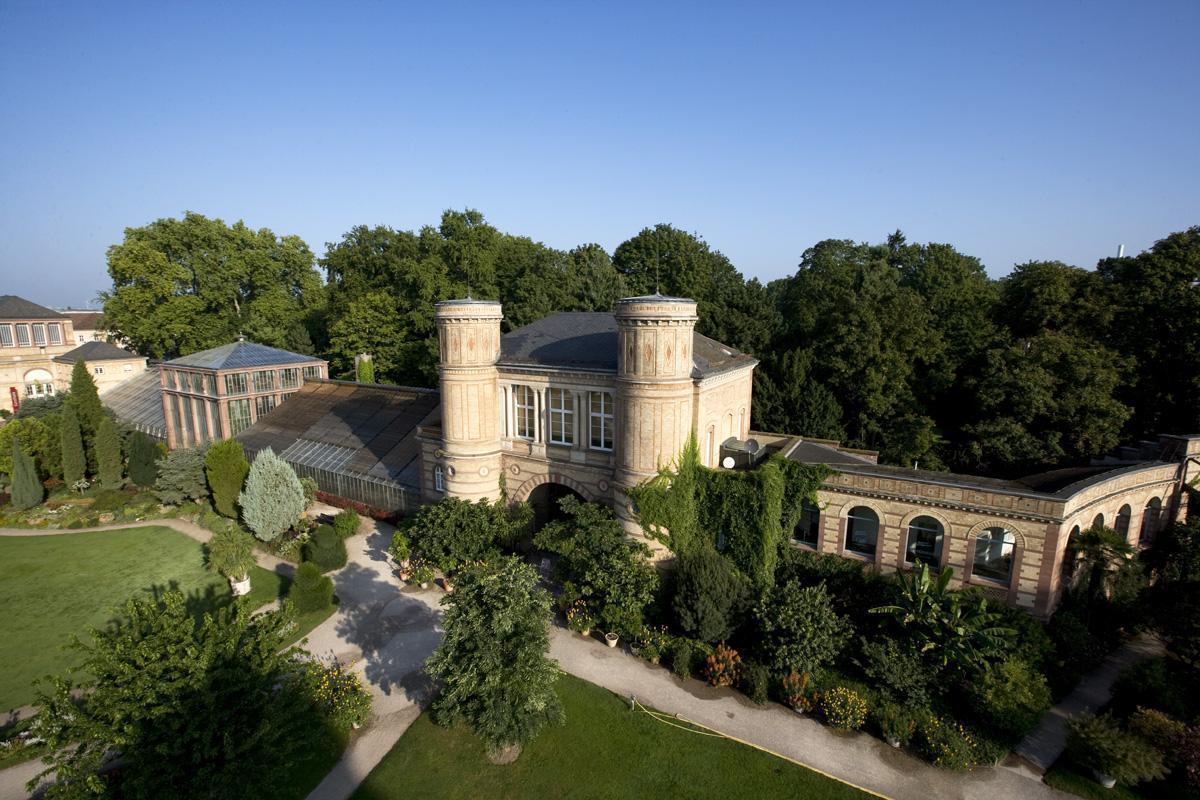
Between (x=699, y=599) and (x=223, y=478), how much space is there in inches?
955

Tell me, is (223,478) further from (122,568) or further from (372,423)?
(372,423)

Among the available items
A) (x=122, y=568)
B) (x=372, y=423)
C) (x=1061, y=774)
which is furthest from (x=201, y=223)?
(x=1061, y=774)

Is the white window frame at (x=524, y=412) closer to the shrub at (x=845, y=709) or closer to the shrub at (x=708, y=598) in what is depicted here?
the shrub at (x=708, y=598)

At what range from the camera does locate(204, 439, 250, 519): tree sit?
1179 inches

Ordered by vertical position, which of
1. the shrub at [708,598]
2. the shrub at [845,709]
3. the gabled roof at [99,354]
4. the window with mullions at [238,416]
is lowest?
the shrub at [845,709]

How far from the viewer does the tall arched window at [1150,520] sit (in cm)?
2317

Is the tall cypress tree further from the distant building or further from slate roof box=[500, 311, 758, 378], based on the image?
slate roof box=[500, 311, 758, 378]

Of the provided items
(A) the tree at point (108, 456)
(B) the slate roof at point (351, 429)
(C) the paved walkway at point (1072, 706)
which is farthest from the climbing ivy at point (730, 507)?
(A) the tree at point (108, 456)

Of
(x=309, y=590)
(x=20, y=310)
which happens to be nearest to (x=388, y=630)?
(x=309, y=590)

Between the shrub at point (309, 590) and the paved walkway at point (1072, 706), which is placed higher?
the shrub at point (309, 590)

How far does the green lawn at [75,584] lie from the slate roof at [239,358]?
11405mm

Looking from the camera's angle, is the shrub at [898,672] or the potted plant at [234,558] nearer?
the shrub at [898,672]

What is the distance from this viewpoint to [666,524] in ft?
73.6

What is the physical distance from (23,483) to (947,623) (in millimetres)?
43575
